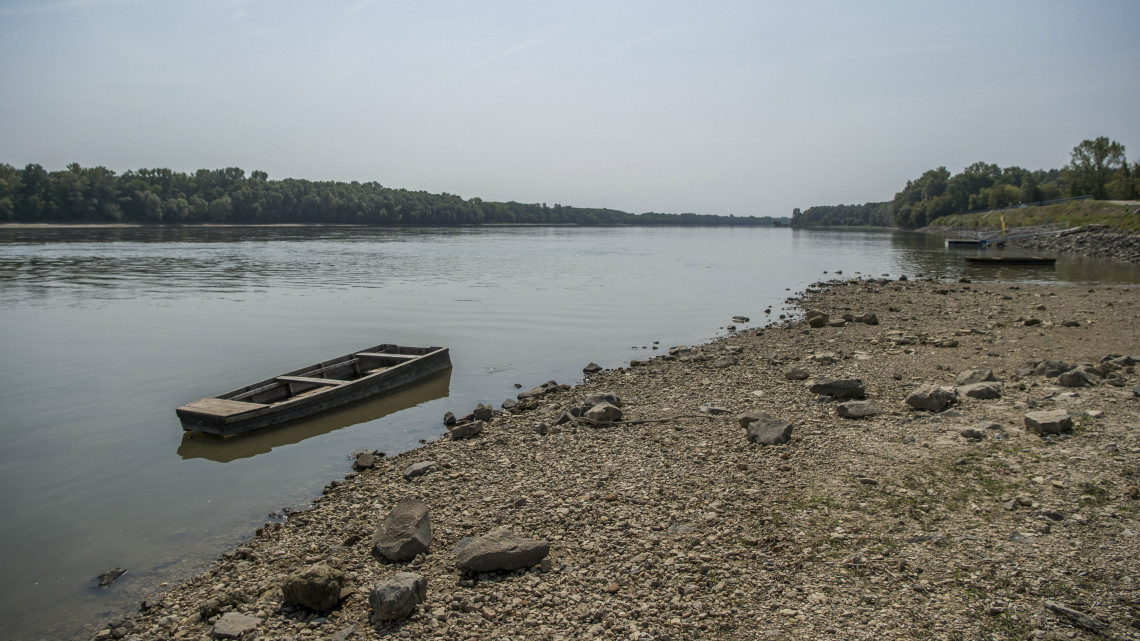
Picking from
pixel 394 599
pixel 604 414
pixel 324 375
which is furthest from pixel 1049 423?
pixel 324 375

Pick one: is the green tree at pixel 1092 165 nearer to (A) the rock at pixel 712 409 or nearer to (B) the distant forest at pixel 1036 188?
(B) the distant forest at pixel 1036 188

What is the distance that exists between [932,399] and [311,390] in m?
14.1

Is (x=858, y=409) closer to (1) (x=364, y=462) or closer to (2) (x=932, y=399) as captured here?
(2) (x=932, y=399)

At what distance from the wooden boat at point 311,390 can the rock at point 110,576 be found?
16.9 feet

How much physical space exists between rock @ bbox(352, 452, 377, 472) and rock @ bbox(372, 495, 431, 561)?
3.50 m

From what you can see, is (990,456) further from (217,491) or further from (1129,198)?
(1129,198)

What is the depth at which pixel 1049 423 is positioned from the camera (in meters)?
9.88

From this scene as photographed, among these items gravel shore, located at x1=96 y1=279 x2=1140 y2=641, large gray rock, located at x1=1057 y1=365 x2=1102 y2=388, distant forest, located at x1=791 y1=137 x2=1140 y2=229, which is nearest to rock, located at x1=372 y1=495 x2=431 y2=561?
gravel shore, located at x1=96 y1=279 x2=1140 y2=641

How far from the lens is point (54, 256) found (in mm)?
65438

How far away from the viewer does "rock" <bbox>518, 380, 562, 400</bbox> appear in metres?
16.2

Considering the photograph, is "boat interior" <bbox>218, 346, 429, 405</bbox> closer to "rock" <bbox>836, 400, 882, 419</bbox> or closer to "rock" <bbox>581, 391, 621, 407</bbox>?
"rock" <bbox>581, 391, 621, 407</bbox>

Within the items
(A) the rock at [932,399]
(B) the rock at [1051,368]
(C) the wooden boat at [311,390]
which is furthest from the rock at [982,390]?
(C) the wooden boat at [311,390]

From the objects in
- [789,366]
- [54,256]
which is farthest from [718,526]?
[54,256]

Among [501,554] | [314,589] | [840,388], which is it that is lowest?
[314,589]
